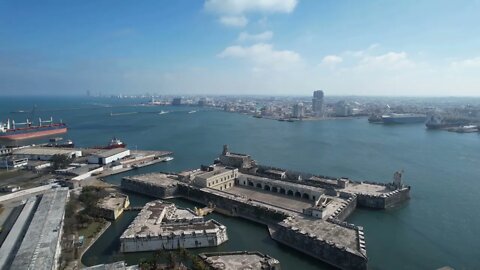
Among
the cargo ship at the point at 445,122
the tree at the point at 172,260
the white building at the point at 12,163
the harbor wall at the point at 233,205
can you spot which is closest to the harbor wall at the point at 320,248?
the harbor wall at the point at 233,205

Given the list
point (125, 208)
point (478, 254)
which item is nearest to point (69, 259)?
point (125, 208)

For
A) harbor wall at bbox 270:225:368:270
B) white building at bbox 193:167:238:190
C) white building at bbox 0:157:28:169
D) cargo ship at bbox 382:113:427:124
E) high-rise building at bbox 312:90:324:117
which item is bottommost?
white building at bbox 0:157:28:169

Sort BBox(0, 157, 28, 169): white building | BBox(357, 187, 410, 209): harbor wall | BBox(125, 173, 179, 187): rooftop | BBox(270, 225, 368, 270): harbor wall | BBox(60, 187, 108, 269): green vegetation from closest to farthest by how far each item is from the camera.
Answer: BBox(270, 225, 368, 270): harbor wall
BBox(60, 187, 108, 269): green vegetation
BBox(357, 187, 410, 209): harbor wall
BBox(125, 173, 179, 187): rooftop
BBox(0, 157, 28, 169): white building

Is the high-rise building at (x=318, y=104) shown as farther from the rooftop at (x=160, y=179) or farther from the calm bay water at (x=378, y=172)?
the rooftop at (x=160, y=179)

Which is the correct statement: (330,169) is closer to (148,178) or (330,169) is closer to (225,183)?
(225,183)

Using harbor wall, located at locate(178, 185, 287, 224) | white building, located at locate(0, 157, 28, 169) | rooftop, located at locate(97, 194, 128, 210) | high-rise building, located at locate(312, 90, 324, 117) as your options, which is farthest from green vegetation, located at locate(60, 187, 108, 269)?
high-rise building, located at locate(312, 90, 324, 117)

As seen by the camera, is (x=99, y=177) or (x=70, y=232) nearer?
(x=70, y=232)

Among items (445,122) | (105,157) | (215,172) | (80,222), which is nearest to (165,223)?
(80,222)

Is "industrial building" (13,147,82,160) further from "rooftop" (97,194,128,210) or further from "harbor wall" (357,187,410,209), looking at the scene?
"harbor wall" (357,187,410,209)
